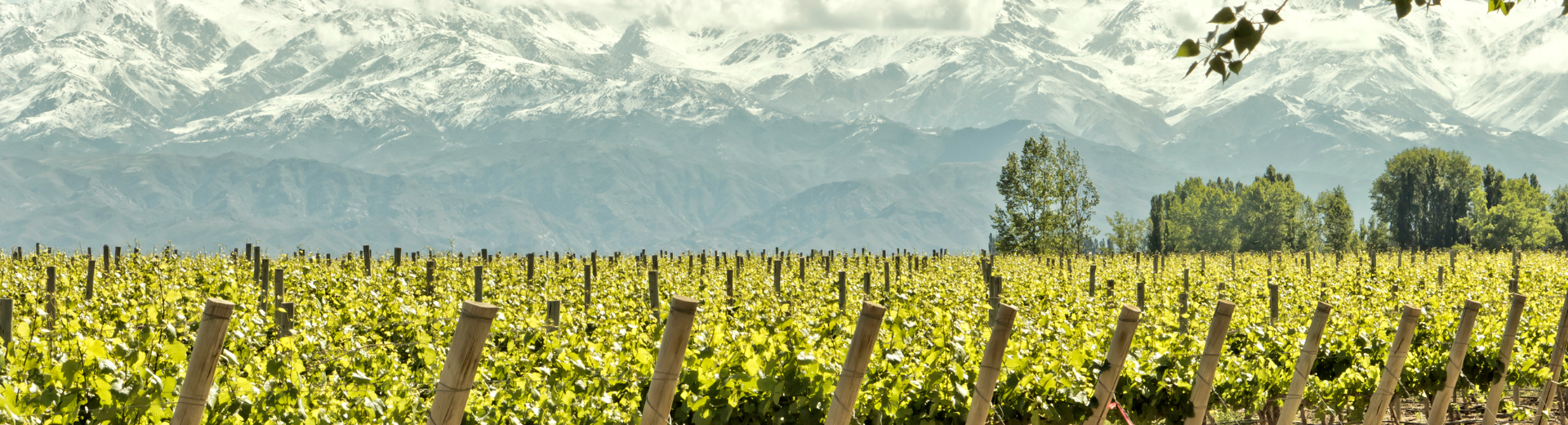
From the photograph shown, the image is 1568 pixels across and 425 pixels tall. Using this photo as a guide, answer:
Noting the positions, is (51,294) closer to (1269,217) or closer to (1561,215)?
(1269,217)

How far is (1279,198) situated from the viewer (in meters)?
85.9

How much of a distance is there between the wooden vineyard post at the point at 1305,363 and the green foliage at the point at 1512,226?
81.9 m

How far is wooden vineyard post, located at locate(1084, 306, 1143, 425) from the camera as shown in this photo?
514cm

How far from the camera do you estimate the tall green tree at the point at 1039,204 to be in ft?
165

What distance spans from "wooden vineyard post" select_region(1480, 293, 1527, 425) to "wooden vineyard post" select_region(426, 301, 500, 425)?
621 cm

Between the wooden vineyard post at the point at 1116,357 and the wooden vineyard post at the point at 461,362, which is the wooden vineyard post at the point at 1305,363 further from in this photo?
the wooden vineyard post at the point at 461,362

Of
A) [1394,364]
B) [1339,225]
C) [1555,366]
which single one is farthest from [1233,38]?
[1339,225]

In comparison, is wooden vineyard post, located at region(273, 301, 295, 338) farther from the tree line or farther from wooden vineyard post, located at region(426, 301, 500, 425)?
the tree line

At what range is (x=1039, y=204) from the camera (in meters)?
51.2

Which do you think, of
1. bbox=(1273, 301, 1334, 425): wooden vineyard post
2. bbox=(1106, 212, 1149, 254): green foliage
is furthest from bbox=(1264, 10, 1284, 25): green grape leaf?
bbox=(1106, 212, 1149, 254): green foliage

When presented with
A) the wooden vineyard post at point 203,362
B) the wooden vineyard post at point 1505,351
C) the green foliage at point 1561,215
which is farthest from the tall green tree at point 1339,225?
the wooden vineyard post at point 203,362

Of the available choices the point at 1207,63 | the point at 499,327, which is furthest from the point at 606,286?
the point at 1207,63

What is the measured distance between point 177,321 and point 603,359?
236 cm

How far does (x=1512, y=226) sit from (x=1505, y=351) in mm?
83701
